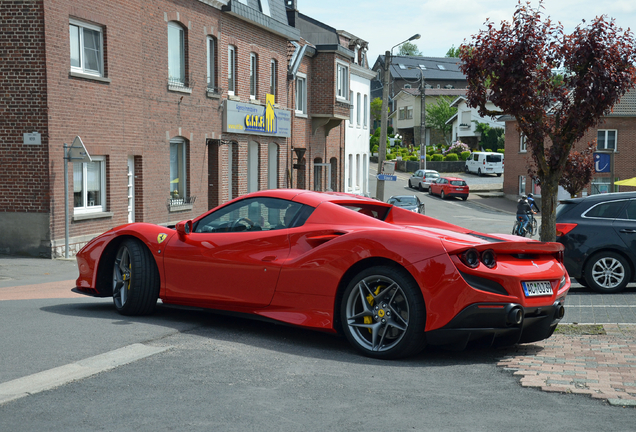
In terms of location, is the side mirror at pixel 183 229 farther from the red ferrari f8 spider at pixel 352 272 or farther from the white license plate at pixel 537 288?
the white license plate at pixel 537 288

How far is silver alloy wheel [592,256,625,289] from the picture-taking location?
1098 centimetres

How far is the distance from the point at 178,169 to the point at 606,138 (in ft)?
106

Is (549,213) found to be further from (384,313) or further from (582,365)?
(384,313)

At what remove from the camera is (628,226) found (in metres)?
11.0

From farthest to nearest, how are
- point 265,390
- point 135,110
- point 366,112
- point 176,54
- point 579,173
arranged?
point 366,112 → point 579,173 → point 176,54 → point 135,110 → point 265,390

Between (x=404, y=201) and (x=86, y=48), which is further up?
(x=86, y=48)

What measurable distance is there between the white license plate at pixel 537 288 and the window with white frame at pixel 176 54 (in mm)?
17432

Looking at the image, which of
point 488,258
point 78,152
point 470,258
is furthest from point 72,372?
point 78,152

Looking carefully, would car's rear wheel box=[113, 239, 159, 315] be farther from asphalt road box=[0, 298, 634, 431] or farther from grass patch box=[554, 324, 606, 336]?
grass patch box=[554, 324, 606, 336]

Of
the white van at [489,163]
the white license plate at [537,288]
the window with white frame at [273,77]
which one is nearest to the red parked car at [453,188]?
the white van at [489,163]

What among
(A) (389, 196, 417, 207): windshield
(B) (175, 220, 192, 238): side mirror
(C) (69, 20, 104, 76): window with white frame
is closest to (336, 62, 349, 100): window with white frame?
(A) (389, 196, 417, 207): windshield

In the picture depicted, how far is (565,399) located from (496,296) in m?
1.02

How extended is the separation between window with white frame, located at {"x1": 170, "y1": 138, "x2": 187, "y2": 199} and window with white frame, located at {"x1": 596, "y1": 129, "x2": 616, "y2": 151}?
3181 centimetres

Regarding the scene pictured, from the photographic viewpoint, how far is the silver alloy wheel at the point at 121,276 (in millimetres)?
7287
